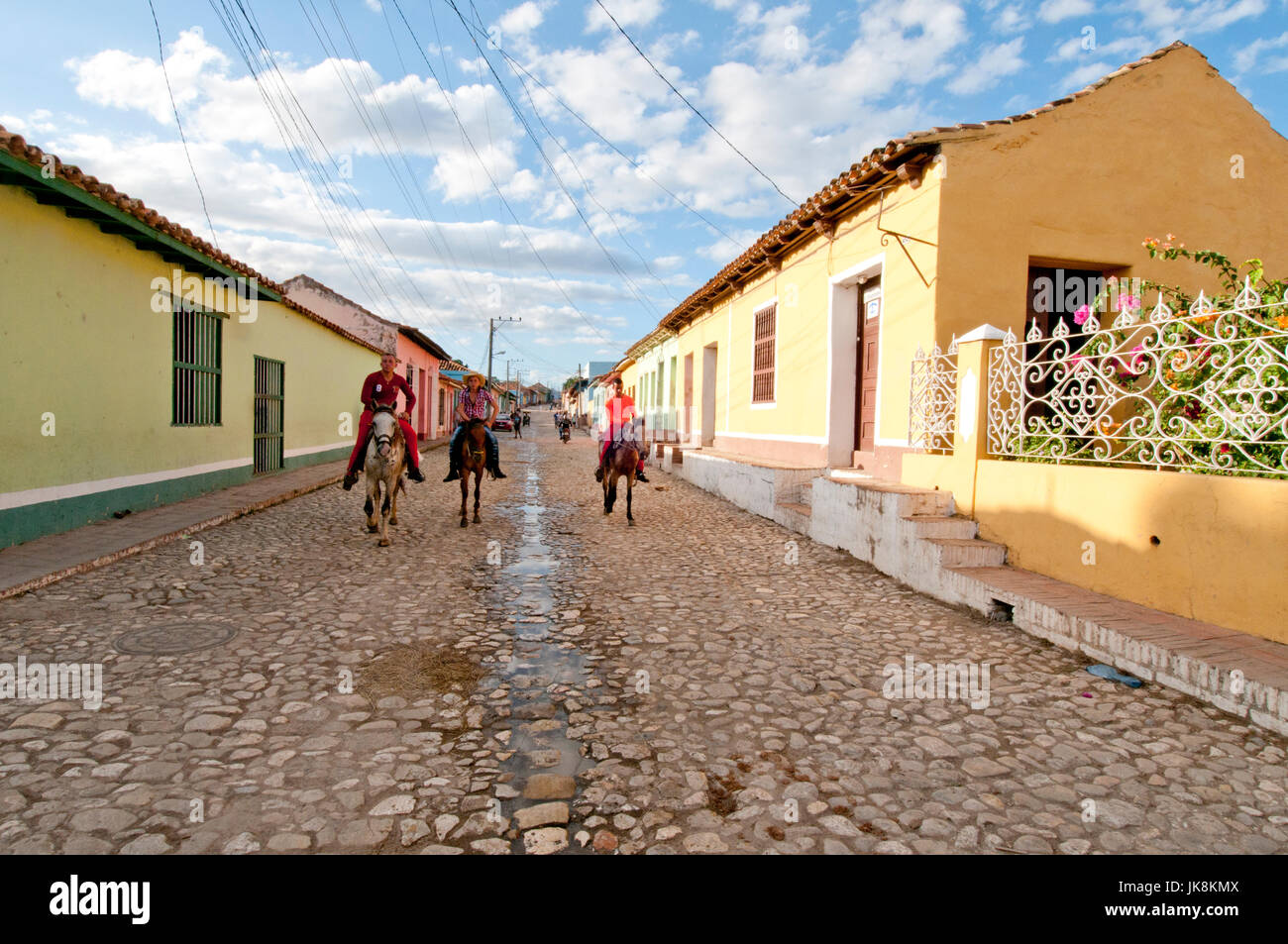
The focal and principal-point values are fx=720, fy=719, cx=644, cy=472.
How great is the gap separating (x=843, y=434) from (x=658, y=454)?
10986 mm

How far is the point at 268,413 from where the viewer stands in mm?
13680

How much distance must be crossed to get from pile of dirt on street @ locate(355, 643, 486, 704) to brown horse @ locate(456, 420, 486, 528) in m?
4.86

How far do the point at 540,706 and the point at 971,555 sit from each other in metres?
3.87

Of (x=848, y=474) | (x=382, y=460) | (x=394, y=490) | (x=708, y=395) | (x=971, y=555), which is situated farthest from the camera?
(x=708, y=395)

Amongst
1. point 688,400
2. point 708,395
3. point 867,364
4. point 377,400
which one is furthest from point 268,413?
point 867,364

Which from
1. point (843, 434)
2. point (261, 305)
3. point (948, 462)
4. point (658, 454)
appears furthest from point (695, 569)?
point (658, 454)

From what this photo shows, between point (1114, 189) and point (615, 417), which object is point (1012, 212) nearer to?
point (1114, 189)

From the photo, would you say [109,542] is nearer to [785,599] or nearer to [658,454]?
[785,599]

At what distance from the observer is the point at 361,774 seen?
2.71m

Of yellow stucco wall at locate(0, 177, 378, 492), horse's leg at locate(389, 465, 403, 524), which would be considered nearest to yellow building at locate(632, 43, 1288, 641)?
horse's leg at locate(389, 465, 403, 524)

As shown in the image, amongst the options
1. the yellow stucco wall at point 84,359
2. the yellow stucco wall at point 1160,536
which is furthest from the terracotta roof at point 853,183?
the yellow stucco wall at point 84,359

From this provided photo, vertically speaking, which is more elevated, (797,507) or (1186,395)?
(1186,395)

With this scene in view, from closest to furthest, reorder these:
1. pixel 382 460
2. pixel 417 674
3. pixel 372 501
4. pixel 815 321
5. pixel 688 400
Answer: pixel 417 674
pixel 382 460
pixel 372 501
pixel 815 321
pixel 688 400

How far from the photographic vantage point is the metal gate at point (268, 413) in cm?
1309
